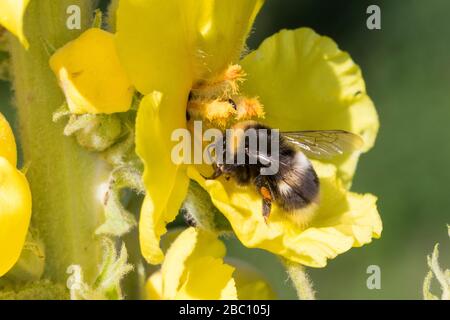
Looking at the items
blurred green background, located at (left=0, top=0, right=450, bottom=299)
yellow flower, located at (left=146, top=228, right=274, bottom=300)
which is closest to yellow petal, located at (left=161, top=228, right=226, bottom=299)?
yellow flower, located at (left=146, top=228, right=274, bottom=300)

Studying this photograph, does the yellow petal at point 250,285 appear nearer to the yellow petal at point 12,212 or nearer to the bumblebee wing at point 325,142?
the bumblebee wing at point 325,142

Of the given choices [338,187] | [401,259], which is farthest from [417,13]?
[338,187]

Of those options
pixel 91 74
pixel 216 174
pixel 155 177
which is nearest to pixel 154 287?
pixel 216 174

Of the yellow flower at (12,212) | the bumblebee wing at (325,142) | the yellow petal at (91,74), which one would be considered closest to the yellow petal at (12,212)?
the yellow flower at (12,212)

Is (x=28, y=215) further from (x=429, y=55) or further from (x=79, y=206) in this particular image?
(x=429, y=55)

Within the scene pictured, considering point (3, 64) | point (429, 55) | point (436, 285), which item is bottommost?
point (436, 285)

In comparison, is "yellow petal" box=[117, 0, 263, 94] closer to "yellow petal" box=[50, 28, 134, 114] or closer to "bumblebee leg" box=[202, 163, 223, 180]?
"yellow petal" box=[50, 28, 134, 114]

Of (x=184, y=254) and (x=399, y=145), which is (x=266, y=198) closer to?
(x=184, y=254)
